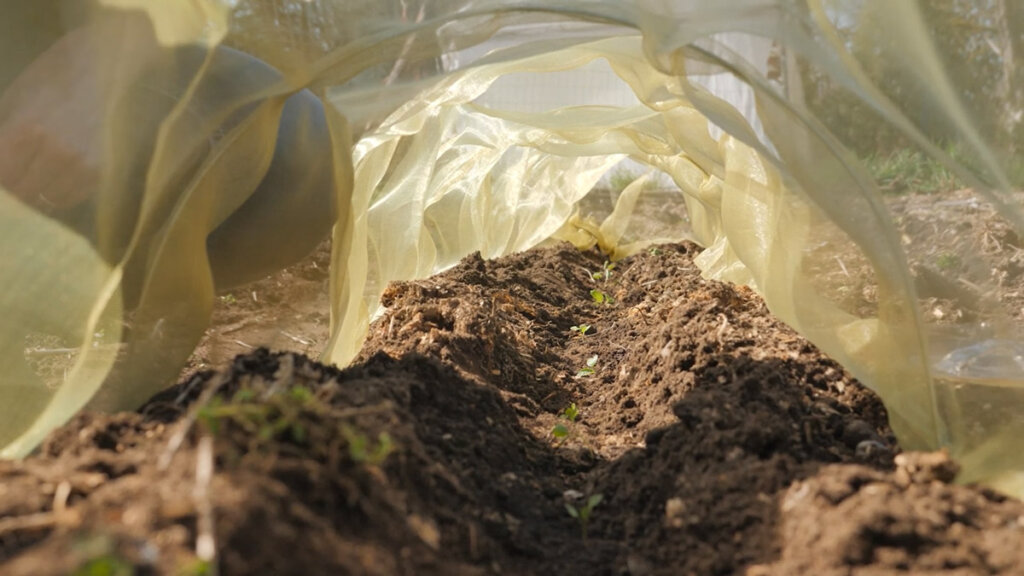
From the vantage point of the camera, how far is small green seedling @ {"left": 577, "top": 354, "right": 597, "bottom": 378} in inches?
129

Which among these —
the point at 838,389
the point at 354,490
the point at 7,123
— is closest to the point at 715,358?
the point at 838,389

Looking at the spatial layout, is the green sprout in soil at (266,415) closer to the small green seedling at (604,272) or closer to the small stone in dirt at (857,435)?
the small stone in dirt at (857,435)

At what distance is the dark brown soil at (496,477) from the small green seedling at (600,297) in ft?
5.53

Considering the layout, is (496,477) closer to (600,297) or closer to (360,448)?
(360,448)

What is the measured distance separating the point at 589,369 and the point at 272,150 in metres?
1.50

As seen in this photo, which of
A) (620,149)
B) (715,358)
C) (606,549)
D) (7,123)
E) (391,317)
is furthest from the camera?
(620,149)

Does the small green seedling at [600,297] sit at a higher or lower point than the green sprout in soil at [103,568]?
lower

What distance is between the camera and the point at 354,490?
1.38m

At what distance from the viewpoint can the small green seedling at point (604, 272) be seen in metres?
5.24

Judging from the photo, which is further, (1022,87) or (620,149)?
(620,149)

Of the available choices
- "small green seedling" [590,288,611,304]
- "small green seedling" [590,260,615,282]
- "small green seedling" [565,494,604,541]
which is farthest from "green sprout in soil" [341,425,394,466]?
"small green seedling" [590,260,615,282]

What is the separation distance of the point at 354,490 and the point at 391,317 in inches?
68.7

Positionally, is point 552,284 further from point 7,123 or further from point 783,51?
point 7,123

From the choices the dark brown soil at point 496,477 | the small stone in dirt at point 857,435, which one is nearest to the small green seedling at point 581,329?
the dark brown soil at point 496,477
